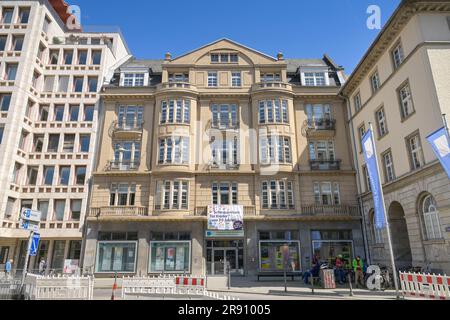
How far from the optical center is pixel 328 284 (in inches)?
705

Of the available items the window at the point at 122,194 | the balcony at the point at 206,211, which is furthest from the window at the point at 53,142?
the balcony at the point at 206,211

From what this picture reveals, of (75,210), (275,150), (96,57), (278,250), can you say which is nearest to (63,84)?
(96,57)

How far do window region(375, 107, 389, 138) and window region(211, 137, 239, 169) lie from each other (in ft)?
38.6

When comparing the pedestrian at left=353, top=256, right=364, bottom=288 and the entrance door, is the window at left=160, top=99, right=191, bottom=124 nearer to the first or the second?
the entrance door

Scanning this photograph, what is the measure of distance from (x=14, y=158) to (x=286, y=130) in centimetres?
2419

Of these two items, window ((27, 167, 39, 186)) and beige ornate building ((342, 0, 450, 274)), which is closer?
beige ornate building ((342, 0, 450, 274))

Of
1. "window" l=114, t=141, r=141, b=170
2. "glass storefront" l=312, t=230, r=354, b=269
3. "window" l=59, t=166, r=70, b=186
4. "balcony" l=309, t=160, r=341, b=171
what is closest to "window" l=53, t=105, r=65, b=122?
"window" l=59, t=166, r=70, b=186

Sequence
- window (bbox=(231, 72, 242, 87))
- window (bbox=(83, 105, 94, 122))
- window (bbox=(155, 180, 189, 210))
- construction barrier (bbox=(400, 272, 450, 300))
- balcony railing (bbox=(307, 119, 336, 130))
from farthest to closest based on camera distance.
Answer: window (bbox=(231, 72, 242, 87))
window (bbox=(83, 105, 94, 122))
balcony railing (bbox=(307, 119, 336, 130))
window (bbox=(155, 180, 189, 210))
construction barrier (bbox=(400, 272, 450, 300))

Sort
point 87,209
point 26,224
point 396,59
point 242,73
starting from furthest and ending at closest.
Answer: point 242,73 < point 87,209 < point 396,59 < point 26,224

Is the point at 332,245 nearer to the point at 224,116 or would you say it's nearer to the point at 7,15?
the point at 224,116

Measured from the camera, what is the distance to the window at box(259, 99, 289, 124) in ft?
91.6
